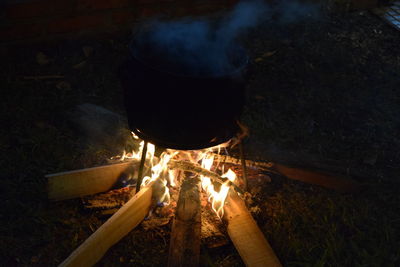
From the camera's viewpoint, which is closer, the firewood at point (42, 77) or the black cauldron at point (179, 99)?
the black cauldron at point (179, 99)

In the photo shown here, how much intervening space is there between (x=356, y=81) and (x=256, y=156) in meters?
1.99

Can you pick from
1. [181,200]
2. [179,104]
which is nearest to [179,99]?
[179,104]

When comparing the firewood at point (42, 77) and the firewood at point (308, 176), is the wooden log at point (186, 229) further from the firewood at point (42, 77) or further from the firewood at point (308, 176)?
the firewood at point (42, 77)

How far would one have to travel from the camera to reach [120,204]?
2.86 meters

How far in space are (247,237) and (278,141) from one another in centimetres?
137

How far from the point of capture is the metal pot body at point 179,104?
2189mm

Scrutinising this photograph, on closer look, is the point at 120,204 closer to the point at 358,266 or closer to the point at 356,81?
the point at 358,266

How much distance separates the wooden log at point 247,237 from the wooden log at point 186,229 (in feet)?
0.76

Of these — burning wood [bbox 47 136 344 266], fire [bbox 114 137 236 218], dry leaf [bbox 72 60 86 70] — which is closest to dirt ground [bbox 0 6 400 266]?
dry leaf [bbox 72 60 86 70]

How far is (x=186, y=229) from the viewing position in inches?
102

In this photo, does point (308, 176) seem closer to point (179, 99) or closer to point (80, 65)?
point (179, 99)

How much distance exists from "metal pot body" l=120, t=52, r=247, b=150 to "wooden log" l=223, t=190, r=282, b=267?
540 millimetres

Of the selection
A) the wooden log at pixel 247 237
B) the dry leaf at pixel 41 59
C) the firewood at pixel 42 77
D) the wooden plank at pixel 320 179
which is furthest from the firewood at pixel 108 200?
the dry leaf at pixel 41 59

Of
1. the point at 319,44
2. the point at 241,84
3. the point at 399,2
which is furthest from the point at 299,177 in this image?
the point at 399,2
